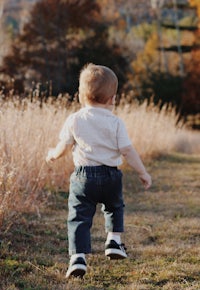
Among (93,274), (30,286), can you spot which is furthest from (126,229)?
(30,286)

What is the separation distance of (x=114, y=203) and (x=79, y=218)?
0.26m

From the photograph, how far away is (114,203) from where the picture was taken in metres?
3.69

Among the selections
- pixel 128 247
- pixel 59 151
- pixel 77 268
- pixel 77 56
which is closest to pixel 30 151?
pixel 128 247

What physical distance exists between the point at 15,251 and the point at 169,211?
231 cm

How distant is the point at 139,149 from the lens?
10727mm

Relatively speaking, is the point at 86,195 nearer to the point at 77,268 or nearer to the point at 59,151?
the point at 59,151

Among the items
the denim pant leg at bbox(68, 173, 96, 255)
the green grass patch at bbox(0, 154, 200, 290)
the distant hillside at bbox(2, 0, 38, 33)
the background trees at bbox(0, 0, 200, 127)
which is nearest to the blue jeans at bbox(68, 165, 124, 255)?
the denim pant leg at bbox(68, 173, 96, 255)

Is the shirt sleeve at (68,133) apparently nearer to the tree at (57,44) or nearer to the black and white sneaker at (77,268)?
the black and white sneaker at (77,268)

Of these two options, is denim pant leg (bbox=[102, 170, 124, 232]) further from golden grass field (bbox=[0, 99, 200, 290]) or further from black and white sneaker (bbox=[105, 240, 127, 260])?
golden grass field (bbox=[0, 99, 200, 290])

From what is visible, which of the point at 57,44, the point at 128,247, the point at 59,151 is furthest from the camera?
the point at 57,44

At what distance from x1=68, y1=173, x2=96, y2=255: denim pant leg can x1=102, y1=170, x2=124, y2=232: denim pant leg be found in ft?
0.44

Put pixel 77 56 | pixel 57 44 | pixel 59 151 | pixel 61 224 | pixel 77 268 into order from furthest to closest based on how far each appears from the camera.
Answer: pixel 57 44
pixel 77 56
pixel 61 224
pixel 59 151
pixel 77 268

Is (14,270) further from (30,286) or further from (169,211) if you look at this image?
(169,211)

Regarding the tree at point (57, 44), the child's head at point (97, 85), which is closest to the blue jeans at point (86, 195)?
the child's head at point (97, 85)
